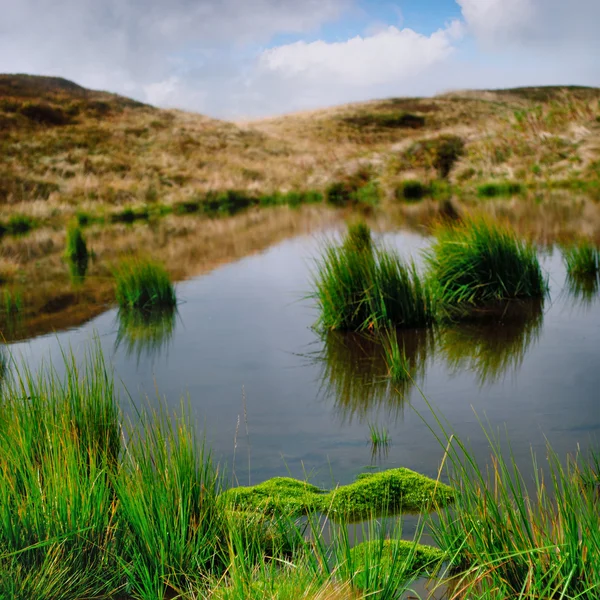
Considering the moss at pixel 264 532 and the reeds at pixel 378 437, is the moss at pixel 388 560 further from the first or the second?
the reeds at pixel 378 437

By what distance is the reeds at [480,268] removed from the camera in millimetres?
6500

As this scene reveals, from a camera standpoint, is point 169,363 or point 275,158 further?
point 275,158

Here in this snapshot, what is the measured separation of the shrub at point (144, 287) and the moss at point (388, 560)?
519cm

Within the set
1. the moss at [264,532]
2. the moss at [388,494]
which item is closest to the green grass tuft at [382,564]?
the moss at [264,532]

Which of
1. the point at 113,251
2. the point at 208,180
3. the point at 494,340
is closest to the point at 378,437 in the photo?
the point at 494,340

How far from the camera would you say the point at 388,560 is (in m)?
2.36

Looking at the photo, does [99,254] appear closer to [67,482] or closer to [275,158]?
[67,482]

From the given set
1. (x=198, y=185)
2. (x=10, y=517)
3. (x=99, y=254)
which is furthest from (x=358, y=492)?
(x=198, y=185)

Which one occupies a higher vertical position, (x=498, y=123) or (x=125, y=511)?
(x=498, y=123)

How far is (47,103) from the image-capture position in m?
35.4

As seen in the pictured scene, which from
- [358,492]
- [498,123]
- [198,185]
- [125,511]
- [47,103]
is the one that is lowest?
[358,492]

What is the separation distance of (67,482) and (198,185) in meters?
23.4

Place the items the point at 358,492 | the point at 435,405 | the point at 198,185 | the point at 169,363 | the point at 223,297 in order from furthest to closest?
1. the point at 198,185
2. the point at 223,297
3. the point at 169,363
4. the point at 435,405
5. the point at 358,492

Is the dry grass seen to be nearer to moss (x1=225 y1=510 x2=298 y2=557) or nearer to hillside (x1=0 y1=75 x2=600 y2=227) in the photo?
moss (x1=225 y1=510 x2=298 y2=557)
